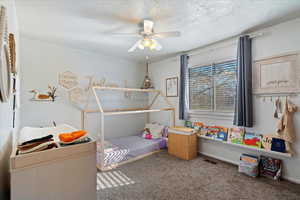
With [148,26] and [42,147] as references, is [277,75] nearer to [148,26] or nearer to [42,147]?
[148,26]

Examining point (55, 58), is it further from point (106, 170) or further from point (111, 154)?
point (106, 170)

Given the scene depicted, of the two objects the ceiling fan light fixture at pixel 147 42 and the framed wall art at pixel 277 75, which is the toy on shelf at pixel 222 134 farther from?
the ceiling fan light fixture at pixel 147 42

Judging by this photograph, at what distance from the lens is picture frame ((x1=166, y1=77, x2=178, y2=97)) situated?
3849 millimetres

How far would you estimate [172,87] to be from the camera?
3.93 metres

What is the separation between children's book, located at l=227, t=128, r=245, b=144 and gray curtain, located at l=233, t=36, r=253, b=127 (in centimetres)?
20

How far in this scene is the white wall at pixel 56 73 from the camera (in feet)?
9.02

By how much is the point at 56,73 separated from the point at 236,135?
3873mm

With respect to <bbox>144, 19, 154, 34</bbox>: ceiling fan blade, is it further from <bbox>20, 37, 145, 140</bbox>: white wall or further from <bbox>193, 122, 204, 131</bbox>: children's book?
<bbox>193, 122, 204, 131</bbox>: children's book

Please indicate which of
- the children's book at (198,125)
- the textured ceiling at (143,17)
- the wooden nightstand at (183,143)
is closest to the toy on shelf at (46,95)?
the textured ceiling at (143,17)

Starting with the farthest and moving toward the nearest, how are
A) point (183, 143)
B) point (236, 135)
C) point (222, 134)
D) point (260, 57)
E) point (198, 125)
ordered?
1. point (198, 125)
2. point (183, 143)
3. point (222, 134)
4. point (236, 135)
5. point (260, 57)

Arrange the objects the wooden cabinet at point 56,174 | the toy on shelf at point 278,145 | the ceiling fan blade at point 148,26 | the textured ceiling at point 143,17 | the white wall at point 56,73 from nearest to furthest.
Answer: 1. the wooden cabinet at point 56,174
2. the textured ceiling at point 143,17
3. the ceiling fan blade at point 148,26
4. the toy on shelf at point 278,145
5. the white wall at point 56,73

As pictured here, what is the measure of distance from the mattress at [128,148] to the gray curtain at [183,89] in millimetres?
846

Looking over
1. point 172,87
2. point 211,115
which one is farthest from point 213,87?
point 172,87

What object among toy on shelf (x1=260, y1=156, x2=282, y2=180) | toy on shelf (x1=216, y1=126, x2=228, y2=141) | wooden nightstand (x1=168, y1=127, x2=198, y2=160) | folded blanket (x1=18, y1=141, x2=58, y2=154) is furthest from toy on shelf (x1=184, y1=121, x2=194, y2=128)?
folded blanket (x1=18, y1=141, x2=58, y2=154)
